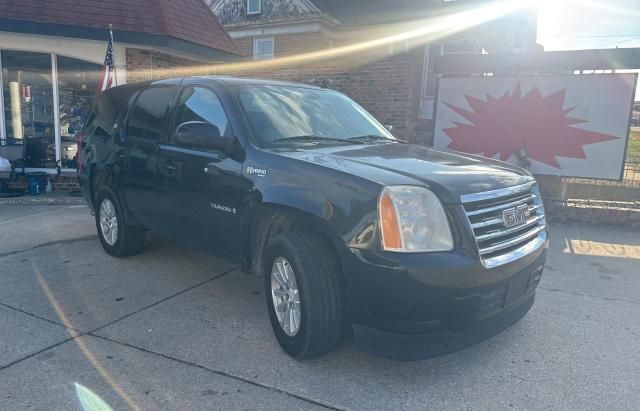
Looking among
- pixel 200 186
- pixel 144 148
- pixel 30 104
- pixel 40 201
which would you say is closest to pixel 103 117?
pixel 144 148

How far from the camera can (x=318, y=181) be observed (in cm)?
308

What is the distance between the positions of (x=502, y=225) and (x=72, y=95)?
29.6ft

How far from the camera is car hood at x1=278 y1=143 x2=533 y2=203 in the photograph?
9.55 ft

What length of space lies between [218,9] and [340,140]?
17466 mm

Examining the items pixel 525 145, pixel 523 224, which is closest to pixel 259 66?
pixel 525 145

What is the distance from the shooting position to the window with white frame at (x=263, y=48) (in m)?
18.1

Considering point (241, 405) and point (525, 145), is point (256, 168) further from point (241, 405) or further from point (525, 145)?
point (525, 145)

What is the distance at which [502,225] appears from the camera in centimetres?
306

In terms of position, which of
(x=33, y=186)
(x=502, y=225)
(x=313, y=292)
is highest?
(x=502, y=225)

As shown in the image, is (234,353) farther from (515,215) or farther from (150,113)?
(150,113)

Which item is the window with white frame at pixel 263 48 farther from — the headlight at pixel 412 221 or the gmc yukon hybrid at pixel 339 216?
the headlight at pixel 412 221

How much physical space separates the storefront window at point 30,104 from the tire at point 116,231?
197 inches

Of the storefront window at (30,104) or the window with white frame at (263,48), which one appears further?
the window with white frame at (263,48)

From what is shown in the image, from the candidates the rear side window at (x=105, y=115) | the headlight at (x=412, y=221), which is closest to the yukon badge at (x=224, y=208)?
the headlight at (x=412, y=221)
